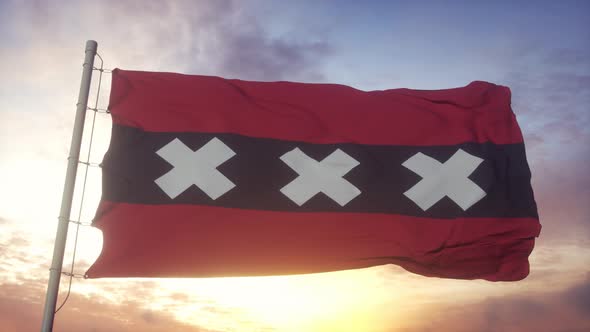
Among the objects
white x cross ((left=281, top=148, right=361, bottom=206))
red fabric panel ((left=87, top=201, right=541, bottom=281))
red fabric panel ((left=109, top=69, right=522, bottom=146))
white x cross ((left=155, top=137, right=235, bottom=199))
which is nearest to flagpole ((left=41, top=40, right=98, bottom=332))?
red fabric panel ((left=87, top=201, right=541, bottom=281))

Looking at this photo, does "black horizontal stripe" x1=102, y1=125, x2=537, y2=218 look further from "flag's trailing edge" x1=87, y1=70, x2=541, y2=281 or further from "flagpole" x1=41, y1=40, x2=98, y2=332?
"flagpole" x1=41, y1=40, x2=98, y2=332

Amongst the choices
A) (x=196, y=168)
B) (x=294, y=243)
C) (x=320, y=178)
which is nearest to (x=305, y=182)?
(x=320, y=178)

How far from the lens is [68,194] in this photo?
7664 millimetres

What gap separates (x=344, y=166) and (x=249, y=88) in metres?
2.05

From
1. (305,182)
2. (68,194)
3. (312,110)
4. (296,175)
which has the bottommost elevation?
(68,194)

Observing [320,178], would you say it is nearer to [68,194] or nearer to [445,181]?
[445,181]

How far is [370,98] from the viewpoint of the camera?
10.6 meters

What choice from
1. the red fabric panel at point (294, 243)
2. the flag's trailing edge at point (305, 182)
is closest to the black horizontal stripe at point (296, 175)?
the flag's trailing edge at point (305, 182)

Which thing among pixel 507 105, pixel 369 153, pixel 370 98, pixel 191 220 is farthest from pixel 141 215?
pixel 507 105

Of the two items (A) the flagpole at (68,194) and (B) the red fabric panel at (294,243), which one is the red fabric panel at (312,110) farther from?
(B) the red fabric panel at (294,243)

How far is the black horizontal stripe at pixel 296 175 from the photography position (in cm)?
877

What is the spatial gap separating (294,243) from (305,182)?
1.09 meters

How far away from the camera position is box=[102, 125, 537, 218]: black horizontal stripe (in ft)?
28.8

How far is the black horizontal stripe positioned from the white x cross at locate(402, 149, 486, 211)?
8cm
